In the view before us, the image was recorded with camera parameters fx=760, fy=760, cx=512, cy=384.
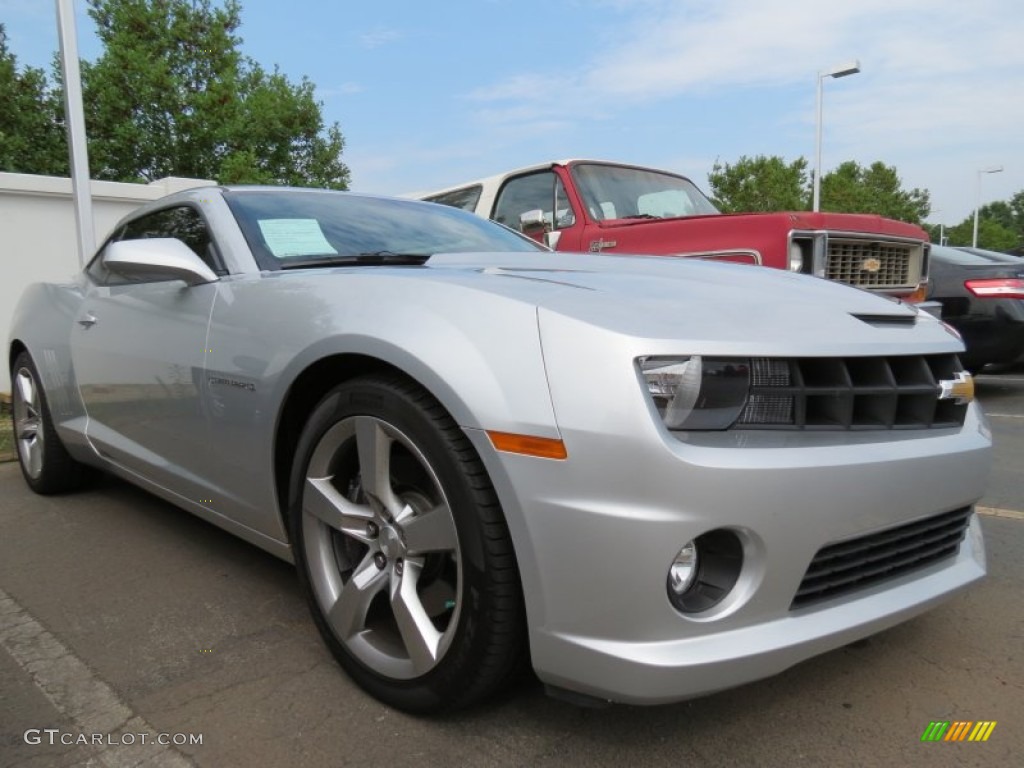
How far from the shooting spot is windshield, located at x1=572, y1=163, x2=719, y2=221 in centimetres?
580

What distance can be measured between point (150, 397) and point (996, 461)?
176 inches

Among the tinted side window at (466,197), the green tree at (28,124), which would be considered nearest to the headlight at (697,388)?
the tinted side window at (466,197)

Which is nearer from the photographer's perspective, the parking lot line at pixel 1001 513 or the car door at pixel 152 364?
the car door at pixel 152 364

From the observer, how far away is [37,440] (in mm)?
3938

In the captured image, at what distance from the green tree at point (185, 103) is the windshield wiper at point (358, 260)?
16.1m

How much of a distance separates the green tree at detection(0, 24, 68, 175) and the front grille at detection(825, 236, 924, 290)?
1760cm

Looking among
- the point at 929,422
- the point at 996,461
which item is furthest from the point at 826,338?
the point at 996,461

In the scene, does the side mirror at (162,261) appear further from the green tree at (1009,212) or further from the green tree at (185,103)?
the green tree at (1009,212)

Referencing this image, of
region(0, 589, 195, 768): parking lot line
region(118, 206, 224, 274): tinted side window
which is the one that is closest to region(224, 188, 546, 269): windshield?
region(118, 206, 224, 274): tinted side window

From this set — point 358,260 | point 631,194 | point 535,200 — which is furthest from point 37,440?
point 631,194

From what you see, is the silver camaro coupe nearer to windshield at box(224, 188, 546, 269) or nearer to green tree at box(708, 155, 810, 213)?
windshield at box(224, 188, 546, 269)

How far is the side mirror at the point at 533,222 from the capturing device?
5.15m

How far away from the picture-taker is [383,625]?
6.86ft

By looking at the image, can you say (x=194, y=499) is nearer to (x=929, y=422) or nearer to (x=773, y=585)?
(x=773, y=585)
